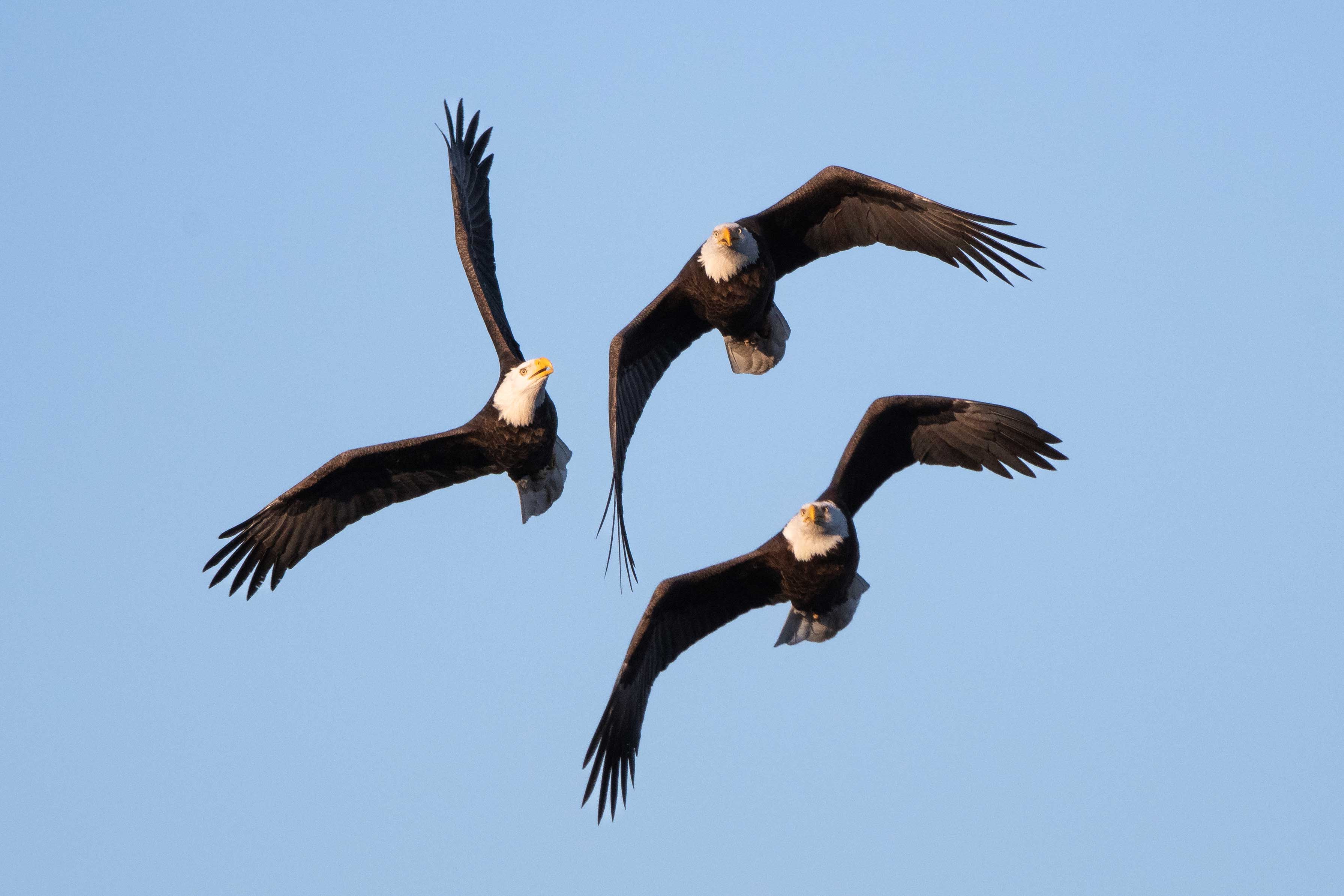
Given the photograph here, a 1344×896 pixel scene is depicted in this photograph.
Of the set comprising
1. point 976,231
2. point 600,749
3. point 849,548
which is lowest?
point 600,749

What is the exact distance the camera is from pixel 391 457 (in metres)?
11.9

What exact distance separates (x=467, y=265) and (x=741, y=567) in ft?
10.2

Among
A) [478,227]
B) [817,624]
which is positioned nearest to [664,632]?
[817,624]

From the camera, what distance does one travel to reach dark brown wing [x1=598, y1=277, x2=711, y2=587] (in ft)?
37.8

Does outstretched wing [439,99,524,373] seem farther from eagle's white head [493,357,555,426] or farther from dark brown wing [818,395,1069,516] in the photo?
dark brown wing [818,395,1069,516]

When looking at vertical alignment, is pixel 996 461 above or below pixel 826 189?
below

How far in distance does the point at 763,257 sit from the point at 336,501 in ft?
10.7

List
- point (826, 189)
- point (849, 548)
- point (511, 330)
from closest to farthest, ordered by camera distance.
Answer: point (849, 548)
point (826, 189)
point (511, 330)

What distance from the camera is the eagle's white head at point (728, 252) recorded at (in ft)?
38.0

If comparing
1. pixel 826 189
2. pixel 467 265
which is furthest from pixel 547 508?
pixel 826 189

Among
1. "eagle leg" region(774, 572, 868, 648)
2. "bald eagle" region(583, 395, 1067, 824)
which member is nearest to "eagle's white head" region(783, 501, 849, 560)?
"bald eagle" region(583, 395, 1067, 824)

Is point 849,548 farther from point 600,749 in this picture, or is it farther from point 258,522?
point 258,522

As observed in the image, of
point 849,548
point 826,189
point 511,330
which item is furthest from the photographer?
point 511,330

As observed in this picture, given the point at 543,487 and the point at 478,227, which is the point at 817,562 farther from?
the point at 478,227
